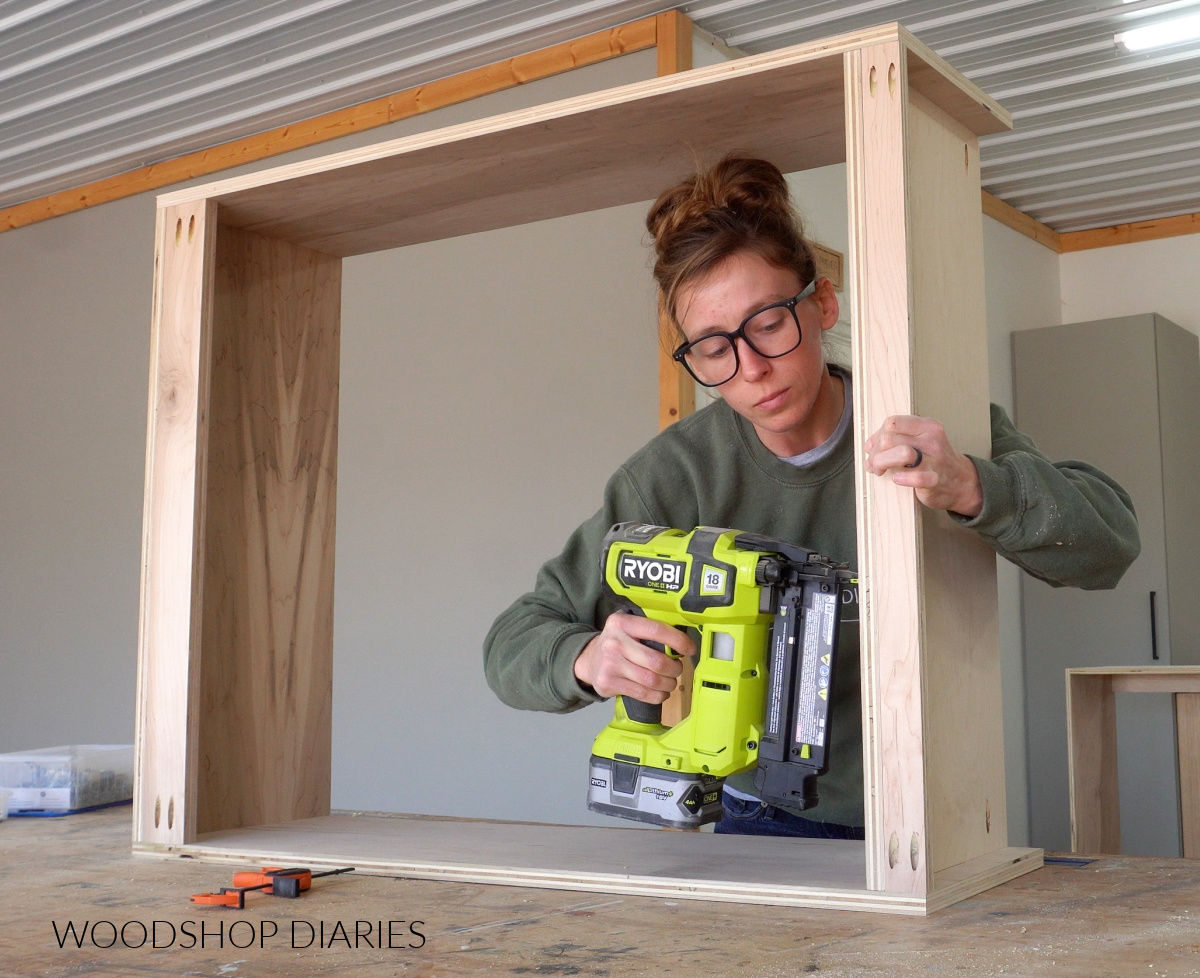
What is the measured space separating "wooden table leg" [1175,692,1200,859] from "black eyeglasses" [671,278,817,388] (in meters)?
2.35

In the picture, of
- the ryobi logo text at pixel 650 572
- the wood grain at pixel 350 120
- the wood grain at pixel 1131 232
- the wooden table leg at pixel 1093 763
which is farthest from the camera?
the wood grain at pixel 1131 232

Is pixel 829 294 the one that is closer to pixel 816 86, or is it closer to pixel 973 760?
pixel 816 86

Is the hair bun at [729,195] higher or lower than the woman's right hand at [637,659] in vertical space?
higher

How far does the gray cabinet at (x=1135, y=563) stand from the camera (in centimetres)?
474

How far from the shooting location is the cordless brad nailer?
1251 millimetres

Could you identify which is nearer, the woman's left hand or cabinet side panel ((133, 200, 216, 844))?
the woman's left hand

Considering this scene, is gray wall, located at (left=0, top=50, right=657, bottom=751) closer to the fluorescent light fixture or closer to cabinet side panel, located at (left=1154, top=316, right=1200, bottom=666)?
the fluorescent light fixture

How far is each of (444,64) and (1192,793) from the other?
125 inches

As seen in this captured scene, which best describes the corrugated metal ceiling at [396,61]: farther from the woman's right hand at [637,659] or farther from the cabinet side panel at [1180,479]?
the woman's right hand at [637,659]


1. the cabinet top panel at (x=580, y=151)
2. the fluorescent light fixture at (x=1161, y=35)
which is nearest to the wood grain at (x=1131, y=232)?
the fluorescent light fixture at (x=1161, y=35)

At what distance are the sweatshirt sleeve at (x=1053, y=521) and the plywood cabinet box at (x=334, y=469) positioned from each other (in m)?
0.07

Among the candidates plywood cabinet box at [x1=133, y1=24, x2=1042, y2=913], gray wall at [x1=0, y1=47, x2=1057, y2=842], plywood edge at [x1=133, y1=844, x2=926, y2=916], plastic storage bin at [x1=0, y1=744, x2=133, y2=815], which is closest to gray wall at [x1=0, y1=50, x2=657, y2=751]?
gray wall at [x1=0, y1=47, x2=1057, y2=842]

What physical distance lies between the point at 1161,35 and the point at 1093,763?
2329mm

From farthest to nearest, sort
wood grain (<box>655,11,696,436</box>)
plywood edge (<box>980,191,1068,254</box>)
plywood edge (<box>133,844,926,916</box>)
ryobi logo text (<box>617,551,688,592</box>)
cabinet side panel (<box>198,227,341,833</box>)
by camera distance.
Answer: plywood edge (<box>980,191,1068,254</box>) < wood grain (<box>655,11,696,436</box>) < cabinet side panel (<box>198,227,341,833</box>) < ryobi logo text (<box>617,551,688,592</box>) < plywood edge (<box>133,844,926,916</box>)
